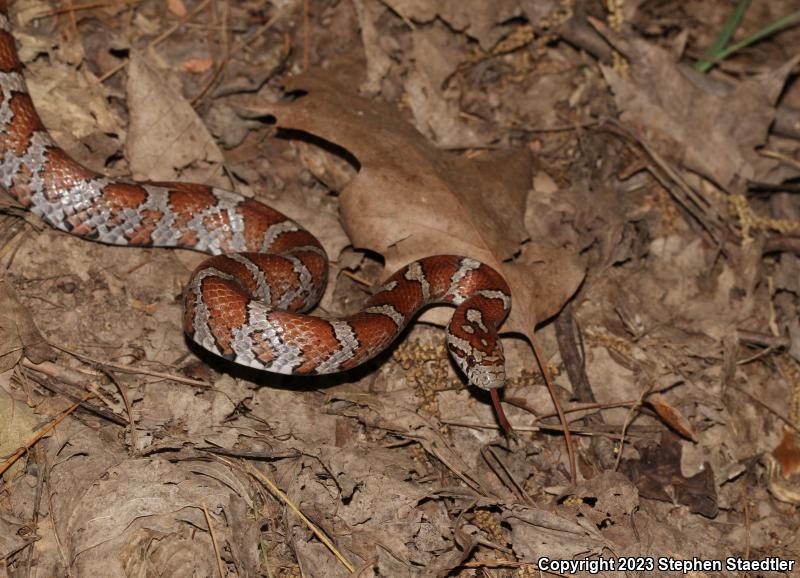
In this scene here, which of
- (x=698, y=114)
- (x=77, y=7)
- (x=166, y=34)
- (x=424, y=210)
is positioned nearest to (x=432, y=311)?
(x=424, y=210)

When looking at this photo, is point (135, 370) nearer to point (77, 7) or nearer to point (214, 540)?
point (214, 540)

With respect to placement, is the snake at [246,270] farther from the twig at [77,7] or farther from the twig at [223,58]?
the twig at [223,58]

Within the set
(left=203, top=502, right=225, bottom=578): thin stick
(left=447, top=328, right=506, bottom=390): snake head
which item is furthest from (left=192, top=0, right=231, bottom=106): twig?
(left=203, top=502, right=225, bottom=578): thin stick

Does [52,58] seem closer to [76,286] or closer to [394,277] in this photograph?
[76,286]

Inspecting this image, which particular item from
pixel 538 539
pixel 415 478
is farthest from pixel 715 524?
pixel 415 478

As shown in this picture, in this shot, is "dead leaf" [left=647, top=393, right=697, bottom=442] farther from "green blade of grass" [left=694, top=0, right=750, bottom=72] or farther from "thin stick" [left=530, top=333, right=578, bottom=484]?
"green blade of grass" [left=694, top=0, right=750, bottom=72]
